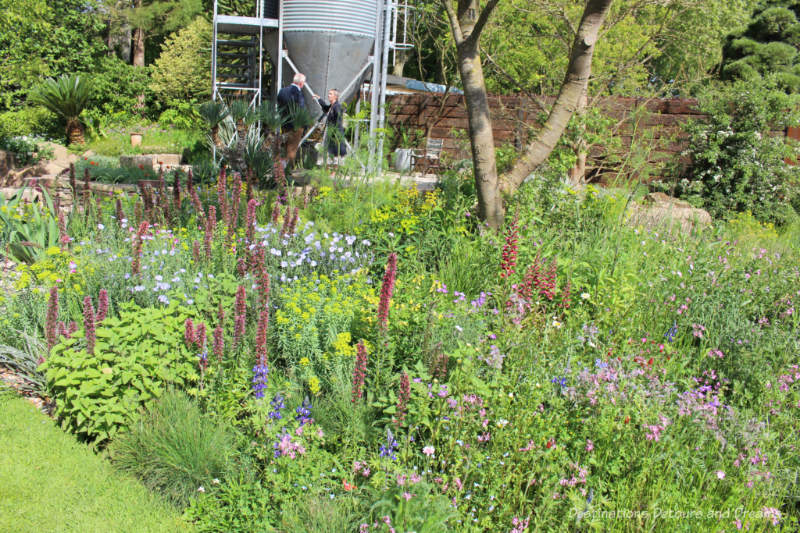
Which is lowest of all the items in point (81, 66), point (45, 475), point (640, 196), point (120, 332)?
point (45, 475)

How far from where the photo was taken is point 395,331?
11.0 feet

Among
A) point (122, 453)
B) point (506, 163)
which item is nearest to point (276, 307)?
point (122, 453)

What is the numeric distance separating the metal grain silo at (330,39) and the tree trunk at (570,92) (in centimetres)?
656

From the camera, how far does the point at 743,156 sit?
10.3 metres

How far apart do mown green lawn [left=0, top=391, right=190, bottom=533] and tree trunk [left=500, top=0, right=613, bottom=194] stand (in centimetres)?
395

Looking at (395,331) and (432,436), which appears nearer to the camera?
(432,436)

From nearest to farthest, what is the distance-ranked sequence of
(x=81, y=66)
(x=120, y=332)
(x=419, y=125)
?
(x=120, y=332) < (x=419, y=125) < (x=81, y=66)

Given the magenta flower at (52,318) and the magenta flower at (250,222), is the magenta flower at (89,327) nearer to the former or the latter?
the magenta flower at (52,318)

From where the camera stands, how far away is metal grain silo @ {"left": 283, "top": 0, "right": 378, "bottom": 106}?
11.0m

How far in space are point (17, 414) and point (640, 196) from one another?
20.2 ft

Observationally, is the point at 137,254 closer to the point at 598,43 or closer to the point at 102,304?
the point at 102,304

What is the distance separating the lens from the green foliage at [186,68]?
2214 cm

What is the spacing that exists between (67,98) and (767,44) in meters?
23.3

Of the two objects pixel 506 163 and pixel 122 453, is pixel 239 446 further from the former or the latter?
pixel 506 163
